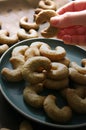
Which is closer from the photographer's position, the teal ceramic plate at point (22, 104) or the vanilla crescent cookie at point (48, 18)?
the teal ceramic plate at point (22, 104)

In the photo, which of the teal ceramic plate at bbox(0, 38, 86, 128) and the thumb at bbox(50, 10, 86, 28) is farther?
the thumb at bbox(50, 10, 86, 28)

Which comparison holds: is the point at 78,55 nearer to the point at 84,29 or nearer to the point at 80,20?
the point at 84,29

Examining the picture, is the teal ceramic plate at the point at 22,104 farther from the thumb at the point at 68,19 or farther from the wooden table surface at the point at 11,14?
the thumb at the point at 68,19

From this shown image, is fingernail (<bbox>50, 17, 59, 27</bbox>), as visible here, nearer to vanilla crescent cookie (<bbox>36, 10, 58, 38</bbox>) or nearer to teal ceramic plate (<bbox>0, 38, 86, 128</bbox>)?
vanilla crescent cookie (<bbox>36, 10, 58, 38</bbox>)

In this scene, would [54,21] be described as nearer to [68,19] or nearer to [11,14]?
[68,19]

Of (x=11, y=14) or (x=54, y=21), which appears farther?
(x=11, y=14)

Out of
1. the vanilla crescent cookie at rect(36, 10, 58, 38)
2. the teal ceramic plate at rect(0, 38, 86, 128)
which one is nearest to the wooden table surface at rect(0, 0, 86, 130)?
the teal ceramic plate at rect(0, 38, 86, 128)

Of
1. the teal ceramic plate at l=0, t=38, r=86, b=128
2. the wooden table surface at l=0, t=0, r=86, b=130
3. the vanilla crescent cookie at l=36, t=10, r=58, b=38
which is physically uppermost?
the vanilla crescent cookie at l=36, t=10, r=58, b=38

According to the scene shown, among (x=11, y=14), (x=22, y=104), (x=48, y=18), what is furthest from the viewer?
(x=11, y=14)

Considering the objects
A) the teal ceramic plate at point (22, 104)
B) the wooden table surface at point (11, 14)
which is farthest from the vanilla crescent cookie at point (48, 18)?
the wooden table surface at point (11, 14)

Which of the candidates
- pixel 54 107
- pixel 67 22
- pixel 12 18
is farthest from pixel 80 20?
pixel 12 18

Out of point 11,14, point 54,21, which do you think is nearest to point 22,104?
point 54,21
